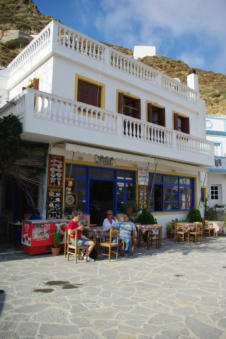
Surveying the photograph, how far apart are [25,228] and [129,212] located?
4.49m

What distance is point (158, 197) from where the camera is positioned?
13.2 m

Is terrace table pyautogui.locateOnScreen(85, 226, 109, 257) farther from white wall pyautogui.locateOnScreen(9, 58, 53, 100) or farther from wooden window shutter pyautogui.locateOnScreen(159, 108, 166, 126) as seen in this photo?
wooden window shutter pyautogui.locateOnScreen(159, 108, 166, 126)

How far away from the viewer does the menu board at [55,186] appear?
9.08 m

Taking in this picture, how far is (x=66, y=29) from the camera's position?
9.64 metres

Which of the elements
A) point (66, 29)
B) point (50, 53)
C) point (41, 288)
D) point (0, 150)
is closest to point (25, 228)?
point (0, 150)

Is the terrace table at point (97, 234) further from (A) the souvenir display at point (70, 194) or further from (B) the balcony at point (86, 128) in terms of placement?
(B) the balcony at point (86, 128)

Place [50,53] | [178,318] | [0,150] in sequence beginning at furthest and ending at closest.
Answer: [50,53], [0,150], [178,318]

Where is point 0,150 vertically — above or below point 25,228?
above

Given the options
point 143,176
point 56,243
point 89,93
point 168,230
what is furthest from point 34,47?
point 168,230

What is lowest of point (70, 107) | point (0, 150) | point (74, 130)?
point (0, 150)

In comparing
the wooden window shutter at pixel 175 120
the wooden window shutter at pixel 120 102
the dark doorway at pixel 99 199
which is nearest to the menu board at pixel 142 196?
the dark doorway at pixel 99 199

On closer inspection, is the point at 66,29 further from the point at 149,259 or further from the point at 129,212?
the point at 149,259

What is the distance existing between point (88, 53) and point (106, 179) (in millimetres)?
5017

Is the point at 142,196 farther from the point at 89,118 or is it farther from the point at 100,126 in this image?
the point at 89,118
